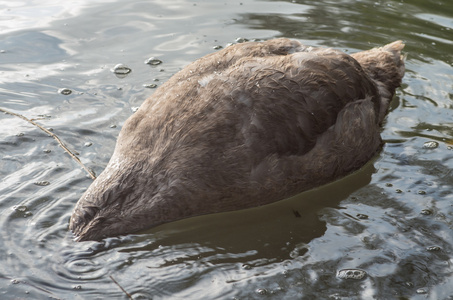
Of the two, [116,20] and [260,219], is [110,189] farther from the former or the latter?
[116,20]

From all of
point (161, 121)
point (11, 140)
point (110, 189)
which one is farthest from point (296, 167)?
point (11, 140)

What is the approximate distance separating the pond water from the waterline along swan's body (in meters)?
0.19

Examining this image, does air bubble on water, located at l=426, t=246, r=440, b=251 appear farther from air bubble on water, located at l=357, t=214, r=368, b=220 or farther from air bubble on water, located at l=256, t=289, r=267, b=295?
air bubble on water, located at l=256, t=289, r=267, b=295

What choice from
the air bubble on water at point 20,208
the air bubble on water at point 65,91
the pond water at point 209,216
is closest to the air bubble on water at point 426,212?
the pond water at point 209,216

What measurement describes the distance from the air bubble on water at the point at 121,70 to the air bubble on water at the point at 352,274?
13.2 feet

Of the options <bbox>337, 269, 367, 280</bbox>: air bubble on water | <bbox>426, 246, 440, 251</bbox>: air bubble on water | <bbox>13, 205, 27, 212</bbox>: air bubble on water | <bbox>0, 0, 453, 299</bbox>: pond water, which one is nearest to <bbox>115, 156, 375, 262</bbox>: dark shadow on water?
<bbox>0, 0, 453, 299</bbox>: pond water

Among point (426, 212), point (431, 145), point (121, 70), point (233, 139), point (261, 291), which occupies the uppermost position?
point (233, 139)

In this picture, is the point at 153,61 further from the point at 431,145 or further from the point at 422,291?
the point at 422,291

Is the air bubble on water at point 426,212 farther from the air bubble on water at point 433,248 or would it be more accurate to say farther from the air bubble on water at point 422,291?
the air bubble on water at point 422,291

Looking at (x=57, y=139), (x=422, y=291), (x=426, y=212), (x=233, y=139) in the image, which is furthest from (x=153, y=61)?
(x=422, y=291)

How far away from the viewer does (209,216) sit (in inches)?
240

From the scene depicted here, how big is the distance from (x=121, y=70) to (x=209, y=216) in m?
3.00

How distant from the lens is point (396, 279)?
5.32 m

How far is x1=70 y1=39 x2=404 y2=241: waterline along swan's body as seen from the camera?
5.73 metres
